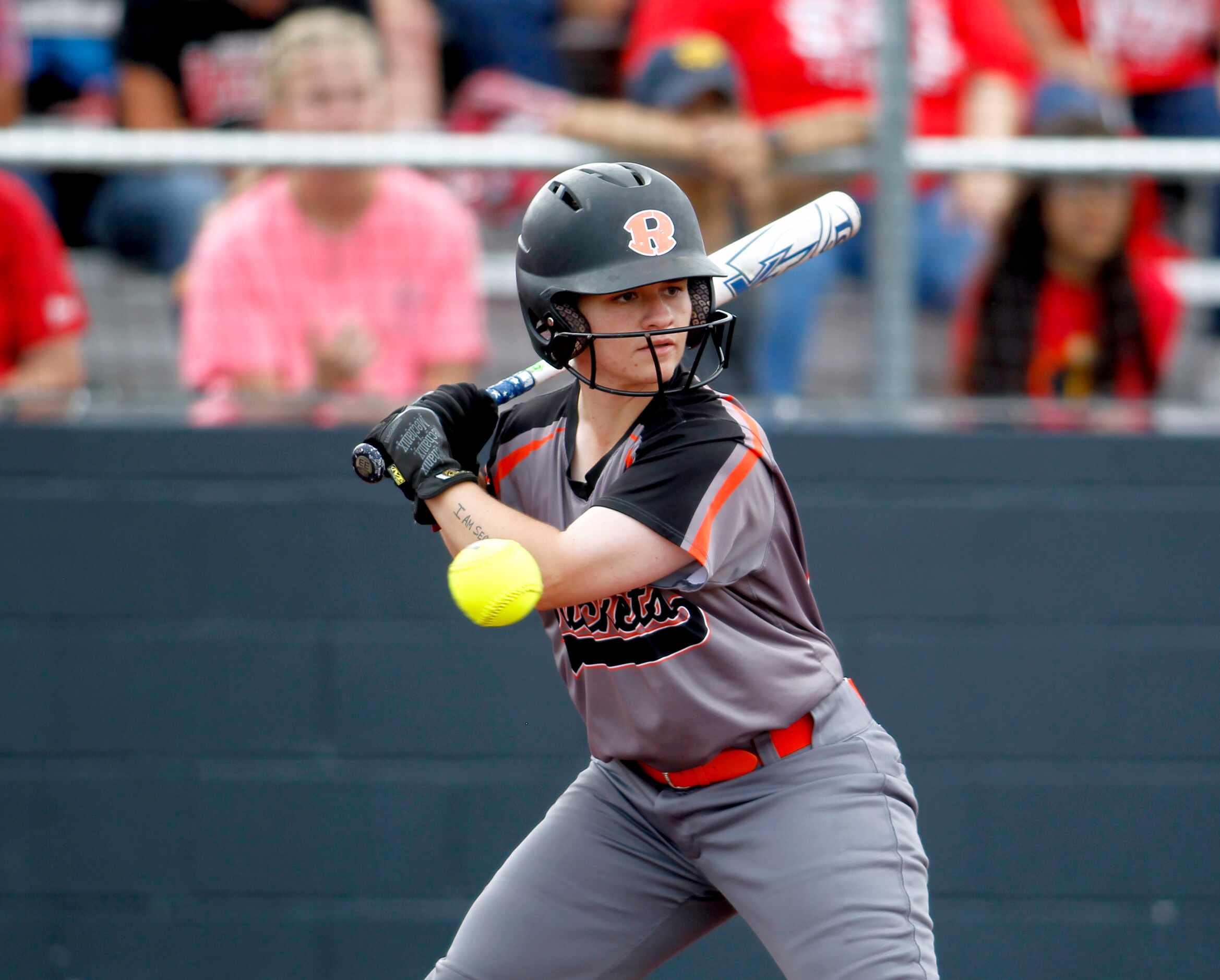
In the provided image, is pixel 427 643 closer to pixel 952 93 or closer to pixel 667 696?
pixel 667 696

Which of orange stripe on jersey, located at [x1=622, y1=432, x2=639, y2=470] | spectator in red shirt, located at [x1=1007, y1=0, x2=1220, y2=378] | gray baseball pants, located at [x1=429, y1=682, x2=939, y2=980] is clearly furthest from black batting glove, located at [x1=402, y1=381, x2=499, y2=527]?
spectator in red shirt, located at [x1=1007, y1=0, x2=1220, y2=378]

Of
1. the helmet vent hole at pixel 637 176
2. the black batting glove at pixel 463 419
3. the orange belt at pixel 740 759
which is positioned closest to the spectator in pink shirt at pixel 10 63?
the black batting glove at pixel 463 419

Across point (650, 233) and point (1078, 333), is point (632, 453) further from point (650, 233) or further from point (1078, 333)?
point (1078, 333)

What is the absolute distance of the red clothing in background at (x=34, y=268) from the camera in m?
3.93

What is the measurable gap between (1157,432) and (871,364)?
71cm

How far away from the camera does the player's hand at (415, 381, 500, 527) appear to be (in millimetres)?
2553

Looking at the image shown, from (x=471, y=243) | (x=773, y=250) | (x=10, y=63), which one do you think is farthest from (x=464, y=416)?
(x=10, y=63)

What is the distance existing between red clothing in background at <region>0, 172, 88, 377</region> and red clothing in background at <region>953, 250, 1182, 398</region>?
2.23 meters

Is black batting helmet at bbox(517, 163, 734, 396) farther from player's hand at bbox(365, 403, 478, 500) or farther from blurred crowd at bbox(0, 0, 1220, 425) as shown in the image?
blurred crowd at bbox(0, 0, 1220, 425)

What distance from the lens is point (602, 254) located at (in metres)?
2.44

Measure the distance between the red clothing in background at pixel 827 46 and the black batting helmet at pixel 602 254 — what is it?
1.63 meters

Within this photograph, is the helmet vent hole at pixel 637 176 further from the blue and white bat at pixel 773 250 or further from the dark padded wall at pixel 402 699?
the dark padded wall at pixel 402 699

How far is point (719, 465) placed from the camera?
2.45 m

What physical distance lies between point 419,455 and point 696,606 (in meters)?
0.51
